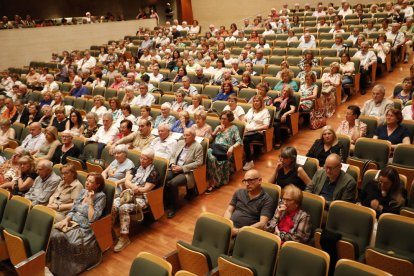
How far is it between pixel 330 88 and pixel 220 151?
2.31 meters

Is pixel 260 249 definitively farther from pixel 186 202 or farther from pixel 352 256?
pixel 186 202

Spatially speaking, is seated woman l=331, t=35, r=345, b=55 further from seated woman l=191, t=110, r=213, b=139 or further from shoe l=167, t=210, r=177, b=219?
shoe l=167, t=210, r=177, b=219

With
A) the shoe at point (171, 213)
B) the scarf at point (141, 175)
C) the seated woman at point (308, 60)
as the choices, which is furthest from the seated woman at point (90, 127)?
the seated woman at point (308, 60)

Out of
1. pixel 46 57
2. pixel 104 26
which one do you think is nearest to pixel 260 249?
pixel 46 57

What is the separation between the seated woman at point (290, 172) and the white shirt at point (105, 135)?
2.41 metres

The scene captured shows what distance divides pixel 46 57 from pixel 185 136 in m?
8.81

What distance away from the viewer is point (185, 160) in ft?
13.8

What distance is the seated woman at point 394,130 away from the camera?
376cm

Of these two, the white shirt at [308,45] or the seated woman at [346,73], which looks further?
the white shirt at [308,45]

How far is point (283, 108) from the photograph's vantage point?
202 inches

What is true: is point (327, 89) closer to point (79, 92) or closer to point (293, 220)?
point (293, 220)

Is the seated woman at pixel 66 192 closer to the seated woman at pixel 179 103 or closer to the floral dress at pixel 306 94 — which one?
the seated woman at pixel 179 103

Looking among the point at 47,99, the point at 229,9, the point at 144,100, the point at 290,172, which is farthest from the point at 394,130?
the point at 229,9

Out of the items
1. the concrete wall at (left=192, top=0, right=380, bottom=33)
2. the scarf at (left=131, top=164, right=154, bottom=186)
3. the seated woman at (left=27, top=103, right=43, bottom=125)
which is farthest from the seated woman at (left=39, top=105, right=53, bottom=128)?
the concrete wall at (left=192, top=0, right=380, bottom=33)
